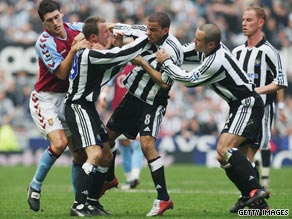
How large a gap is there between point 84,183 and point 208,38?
2256 mm

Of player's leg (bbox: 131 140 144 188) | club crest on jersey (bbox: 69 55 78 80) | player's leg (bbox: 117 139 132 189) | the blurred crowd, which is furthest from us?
the blurred crowd

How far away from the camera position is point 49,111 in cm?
1080

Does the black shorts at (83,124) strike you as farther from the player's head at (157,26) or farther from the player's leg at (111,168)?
the player's head at (157,26)

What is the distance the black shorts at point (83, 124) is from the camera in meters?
10.0

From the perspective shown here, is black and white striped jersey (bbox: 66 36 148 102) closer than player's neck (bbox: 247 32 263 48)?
Yes

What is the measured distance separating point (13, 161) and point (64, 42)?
43.2 feet

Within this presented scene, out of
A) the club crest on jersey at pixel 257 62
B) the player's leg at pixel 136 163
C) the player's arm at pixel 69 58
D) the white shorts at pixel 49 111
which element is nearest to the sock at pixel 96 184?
the white shorts at pixel 49 111

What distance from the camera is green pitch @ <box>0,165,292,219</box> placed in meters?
10.4

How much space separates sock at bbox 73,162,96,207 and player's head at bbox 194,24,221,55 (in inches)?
76.8

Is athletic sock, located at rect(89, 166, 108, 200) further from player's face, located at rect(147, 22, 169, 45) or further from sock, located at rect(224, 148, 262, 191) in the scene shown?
player's face, located at rect(147, 22, 169, 45)

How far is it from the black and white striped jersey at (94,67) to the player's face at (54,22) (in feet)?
2.75

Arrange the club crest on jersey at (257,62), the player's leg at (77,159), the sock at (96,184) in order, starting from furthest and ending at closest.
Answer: the club crest on jersey at (257,62)
the player's leg at (77,159)
the sock at (96,184)

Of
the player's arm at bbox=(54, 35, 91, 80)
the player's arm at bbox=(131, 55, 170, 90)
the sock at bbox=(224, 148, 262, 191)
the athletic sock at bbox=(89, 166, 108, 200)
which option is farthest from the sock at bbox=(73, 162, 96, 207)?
the sock at bbox=(224, 148, 262, 191)

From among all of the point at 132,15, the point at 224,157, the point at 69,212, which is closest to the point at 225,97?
the point at 224,157
